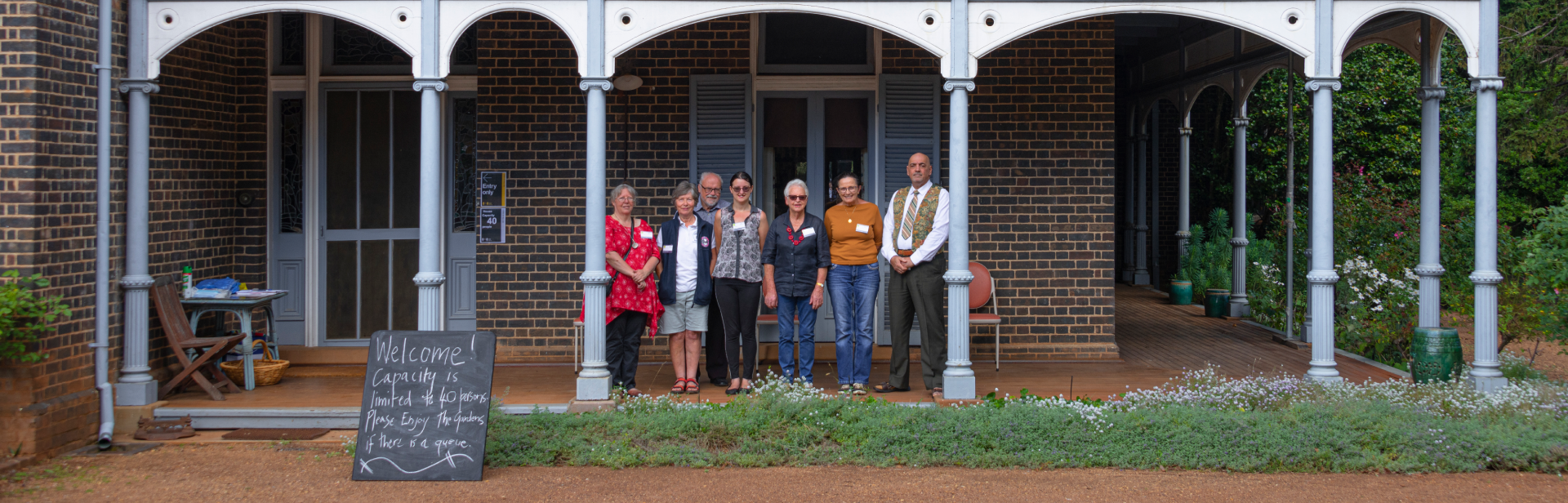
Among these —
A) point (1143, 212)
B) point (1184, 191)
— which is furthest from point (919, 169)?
point (1143, 212)

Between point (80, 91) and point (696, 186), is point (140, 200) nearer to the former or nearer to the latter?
point (80, 91)

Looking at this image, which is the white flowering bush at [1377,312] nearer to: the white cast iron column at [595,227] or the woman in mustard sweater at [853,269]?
the woman in mustard sweater at [853,269]

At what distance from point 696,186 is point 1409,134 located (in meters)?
12.7

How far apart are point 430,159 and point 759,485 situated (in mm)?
2907

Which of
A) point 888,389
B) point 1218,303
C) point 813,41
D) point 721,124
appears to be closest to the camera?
point 888,389

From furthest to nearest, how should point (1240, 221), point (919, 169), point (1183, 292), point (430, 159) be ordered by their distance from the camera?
1. point (1183, 292)
2. point (1240, 221)
3. point (919, 169)
4. point (430, 159)

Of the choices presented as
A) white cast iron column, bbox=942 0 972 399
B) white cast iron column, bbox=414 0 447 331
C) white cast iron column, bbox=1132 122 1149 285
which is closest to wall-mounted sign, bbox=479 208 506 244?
white cast iron column, bbox=414 0 447 331

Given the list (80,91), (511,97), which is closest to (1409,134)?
(511,97)

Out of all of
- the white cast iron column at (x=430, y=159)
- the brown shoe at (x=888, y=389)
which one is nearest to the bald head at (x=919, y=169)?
the brown shoe at (x=888, y=389)

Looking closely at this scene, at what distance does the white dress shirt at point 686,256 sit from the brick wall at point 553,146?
159 cm

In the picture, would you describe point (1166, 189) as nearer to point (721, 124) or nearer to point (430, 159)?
point (721, 124)

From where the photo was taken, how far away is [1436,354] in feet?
22.5

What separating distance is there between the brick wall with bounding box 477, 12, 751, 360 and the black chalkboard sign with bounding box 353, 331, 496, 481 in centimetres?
266

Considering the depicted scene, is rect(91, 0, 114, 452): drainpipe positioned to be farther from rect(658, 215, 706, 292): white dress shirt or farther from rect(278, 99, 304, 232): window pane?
rect(658, 215, 706, 292): white dress shirt
